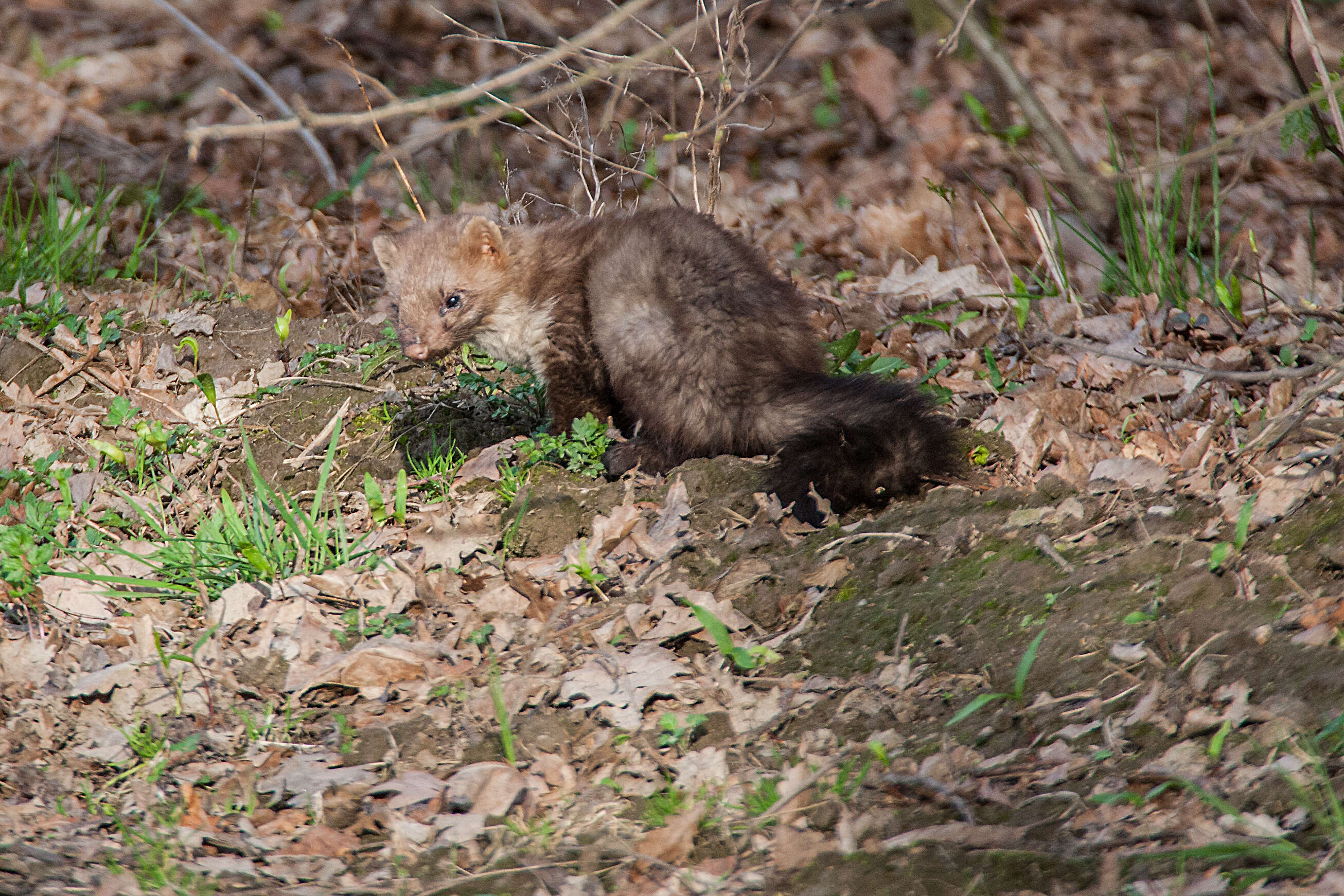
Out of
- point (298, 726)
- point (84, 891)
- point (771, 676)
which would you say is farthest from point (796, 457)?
point (84, 891)

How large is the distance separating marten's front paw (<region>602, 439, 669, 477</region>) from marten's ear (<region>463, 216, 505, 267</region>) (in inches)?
47.5

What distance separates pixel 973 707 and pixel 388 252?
3.72 metres

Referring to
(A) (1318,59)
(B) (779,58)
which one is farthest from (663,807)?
(A) (1318,59)

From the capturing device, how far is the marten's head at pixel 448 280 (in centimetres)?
501

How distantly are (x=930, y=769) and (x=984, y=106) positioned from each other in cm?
793

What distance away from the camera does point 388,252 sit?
5.27m

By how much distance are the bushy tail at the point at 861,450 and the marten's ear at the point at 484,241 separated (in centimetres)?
188

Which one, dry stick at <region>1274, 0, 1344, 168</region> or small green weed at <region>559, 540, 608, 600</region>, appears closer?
small green weed at <region>559, 540, 608, 600</region>

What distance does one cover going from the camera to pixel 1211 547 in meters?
3.16

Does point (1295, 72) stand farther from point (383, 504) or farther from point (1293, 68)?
point (383, 504)

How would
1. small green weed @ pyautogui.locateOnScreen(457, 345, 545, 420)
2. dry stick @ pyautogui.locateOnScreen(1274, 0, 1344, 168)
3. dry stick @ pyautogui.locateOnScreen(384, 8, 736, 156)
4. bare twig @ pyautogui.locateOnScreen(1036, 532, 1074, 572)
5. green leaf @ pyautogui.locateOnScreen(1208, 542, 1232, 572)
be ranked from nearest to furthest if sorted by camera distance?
dry stick @ pyautogui.locateOnScreen(384, 8, 736, 156)
green leaf @ pyautogui.locateOnScreen(1208, 542, 1232, 572)
bare twig @ pyautogui.locateOnScreen(1036, 532, 1074, 572)
dry stick @ pyautogui.locateOnScreen(1274, 0, 1344, 168)
small green weed @ pyautogui.locateOnScreen(457, 345, 545, 420)

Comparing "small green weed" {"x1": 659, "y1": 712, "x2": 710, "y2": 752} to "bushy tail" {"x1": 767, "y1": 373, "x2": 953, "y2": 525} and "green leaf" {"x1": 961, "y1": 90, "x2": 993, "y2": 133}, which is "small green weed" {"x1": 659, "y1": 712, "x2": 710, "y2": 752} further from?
"green leaf" {"x1": 961, "y1": 90, "x2": 993, "y2": 133}

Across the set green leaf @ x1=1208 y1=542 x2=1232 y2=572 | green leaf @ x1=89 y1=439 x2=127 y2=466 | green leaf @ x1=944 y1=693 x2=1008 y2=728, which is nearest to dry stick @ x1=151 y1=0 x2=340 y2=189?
green leaf @ x1=89 y1=439 x2=127 y2=466

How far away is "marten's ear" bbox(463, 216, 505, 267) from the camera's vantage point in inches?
201
